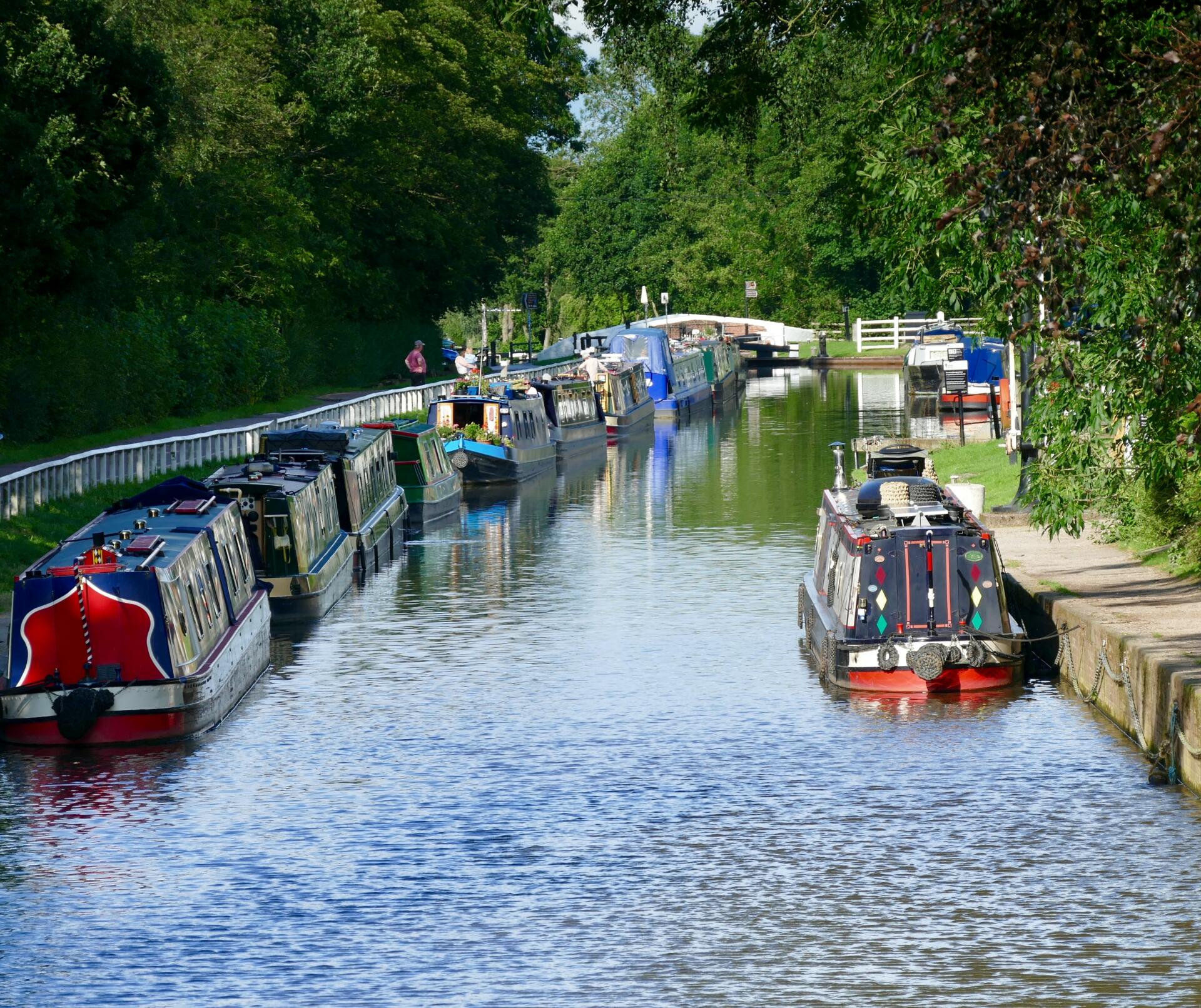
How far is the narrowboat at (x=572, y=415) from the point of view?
2119 inches

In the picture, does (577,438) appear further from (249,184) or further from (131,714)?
(131,714)

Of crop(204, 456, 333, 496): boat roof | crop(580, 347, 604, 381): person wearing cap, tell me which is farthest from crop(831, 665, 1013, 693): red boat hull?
crop(580, 347, 604, 381): person wearing cap

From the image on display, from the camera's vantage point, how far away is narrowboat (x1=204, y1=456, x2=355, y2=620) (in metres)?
26.4

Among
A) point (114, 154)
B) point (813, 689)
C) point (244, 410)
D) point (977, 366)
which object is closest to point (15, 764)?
point (813, 689)

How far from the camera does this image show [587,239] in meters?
123

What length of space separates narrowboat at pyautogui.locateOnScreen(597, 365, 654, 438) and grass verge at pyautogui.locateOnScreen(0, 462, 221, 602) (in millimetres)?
29030

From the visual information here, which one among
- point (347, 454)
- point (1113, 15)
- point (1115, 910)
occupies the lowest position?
point (1115, 910)

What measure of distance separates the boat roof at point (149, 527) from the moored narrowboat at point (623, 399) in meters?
36.1

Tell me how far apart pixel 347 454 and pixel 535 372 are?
1474 inches

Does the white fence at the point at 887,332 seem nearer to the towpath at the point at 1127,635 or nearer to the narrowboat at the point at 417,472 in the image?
the narrowboat at the point at 417,472

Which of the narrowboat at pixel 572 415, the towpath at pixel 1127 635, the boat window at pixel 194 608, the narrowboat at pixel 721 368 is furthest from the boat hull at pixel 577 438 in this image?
the boat window at pixel 194 608

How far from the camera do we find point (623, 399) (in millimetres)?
62875

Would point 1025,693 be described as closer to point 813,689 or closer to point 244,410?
point 813,689

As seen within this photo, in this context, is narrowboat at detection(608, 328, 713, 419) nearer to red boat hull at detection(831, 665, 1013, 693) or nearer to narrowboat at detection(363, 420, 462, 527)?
narrowboat at detection(363, 420, 462, 527)
